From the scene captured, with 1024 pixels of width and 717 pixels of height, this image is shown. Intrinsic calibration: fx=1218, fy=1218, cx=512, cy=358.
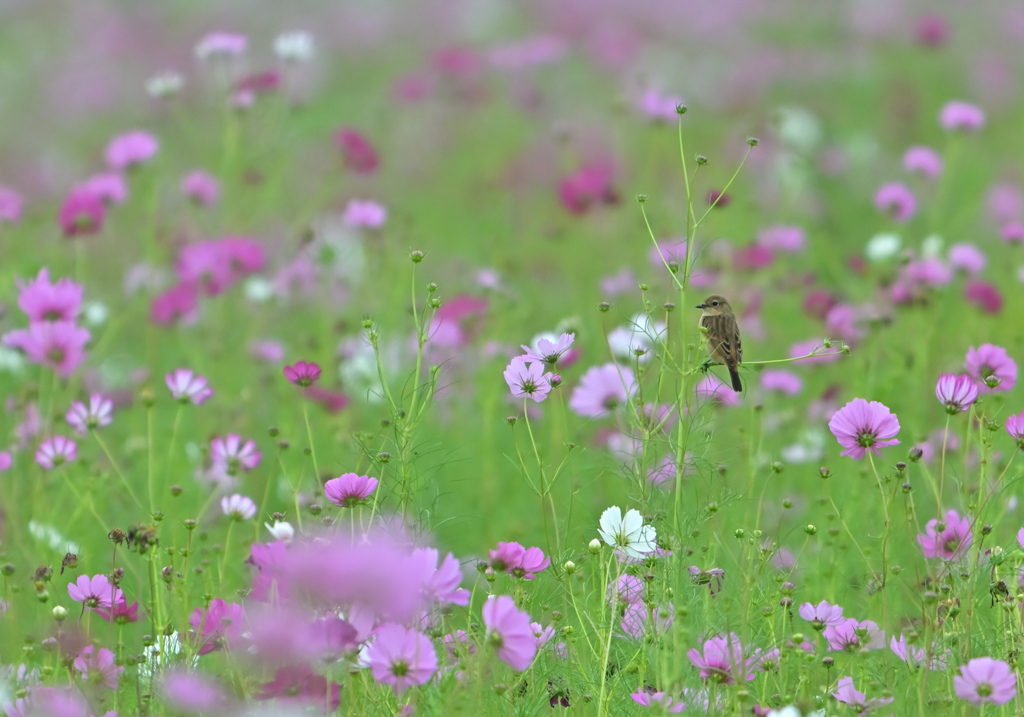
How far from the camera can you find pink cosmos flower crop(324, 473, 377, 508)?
137cm

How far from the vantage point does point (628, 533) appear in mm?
1443

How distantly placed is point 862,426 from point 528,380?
16.4 inches

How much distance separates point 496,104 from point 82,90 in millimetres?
3013

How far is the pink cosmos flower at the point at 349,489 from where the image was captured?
137 centimetres

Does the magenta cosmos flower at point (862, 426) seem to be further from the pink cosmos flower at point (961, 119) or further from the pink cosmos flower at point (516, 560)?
the pink cosmos flower at point (961, 119)

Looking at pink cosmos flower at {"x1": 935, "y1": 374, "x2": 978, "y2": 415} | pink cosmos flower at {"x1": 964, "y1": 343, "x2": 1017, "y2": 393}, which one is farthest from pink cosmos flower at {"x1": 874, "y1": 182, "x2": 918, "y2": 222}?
pink cosmos flower at {"x1": 935, "y1": 374, "x2": 978, "y2": 415}

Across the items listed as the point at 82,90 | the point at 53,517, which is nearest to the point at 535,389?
the point at 53,517

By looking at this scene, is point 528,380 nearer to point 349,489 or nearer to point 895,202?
point 349,489

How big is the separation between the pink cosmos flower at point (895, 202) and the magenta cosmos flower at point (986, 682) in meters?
2.12

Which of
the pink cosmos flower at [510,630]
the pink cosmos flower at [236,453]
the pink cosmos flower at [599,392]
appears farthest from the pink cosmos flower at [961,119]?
the pink cosmos flower at [510,630]

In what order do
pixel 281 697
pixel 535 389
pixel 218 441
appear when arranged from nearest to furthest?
pixel 281 697
pixel 535 389
pixel 218 441

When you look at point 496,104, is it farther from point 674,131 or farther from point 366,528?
point 366,528

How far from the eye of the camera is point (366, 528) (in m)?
1.46

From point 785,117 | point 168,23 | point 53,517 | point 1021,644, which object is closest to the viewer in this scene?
point 1021,644
